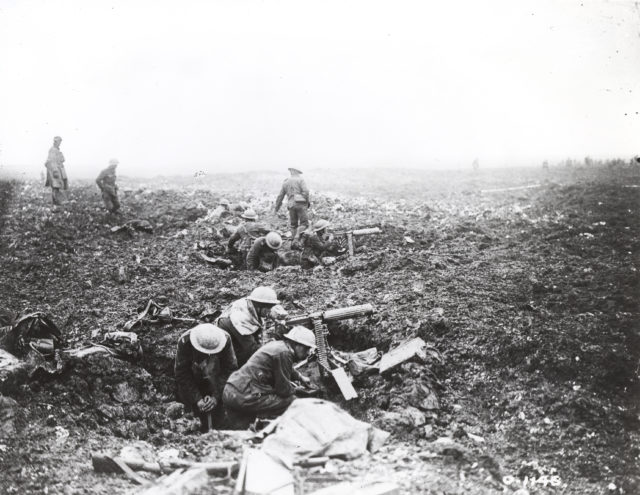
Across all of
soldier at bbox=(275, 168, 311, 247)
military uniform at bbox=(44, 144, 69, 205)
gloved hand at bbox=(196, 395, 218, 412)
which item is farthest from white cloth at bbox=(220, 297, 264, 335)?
military uniform at bbox=(44, 144, 69, 205)

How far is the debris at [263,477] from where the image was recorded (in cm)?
296

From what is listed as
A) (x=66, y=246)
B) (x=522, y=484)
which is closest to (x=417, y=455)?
(x=522, y=484)

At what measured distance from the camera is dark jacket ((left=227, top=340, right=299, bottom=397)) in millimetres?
4363

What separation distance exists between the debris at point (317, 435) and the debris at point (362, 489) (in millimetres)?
375

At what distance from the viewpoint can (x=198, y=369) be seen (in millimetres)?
4832

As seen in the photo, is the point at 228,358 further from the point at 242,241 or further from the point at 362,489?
the point at 242,241

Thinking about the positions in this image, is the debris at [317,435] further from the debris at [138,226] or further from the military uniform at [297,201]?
the debris at [138,226]

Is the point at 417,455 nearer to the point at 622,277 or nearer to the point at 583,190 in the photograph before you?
the point at 622,277

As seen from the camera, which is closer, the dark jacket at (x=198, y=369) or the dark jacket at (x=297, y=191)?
the dark jacket at (x=198, y=369)

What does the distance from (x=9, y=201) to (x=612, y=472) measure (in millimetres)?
11772

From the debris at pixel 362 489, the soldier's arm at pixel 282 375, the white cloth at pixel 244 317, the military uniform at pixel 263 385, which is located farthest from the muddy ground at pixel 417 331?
the white cloth at pixel 244 317

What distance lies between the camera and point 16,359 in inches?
180

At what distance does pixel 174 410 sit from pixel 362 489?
2.37 meters

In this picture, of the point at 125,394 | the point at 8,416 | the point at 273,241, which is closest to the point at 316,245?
the point at 273,241
